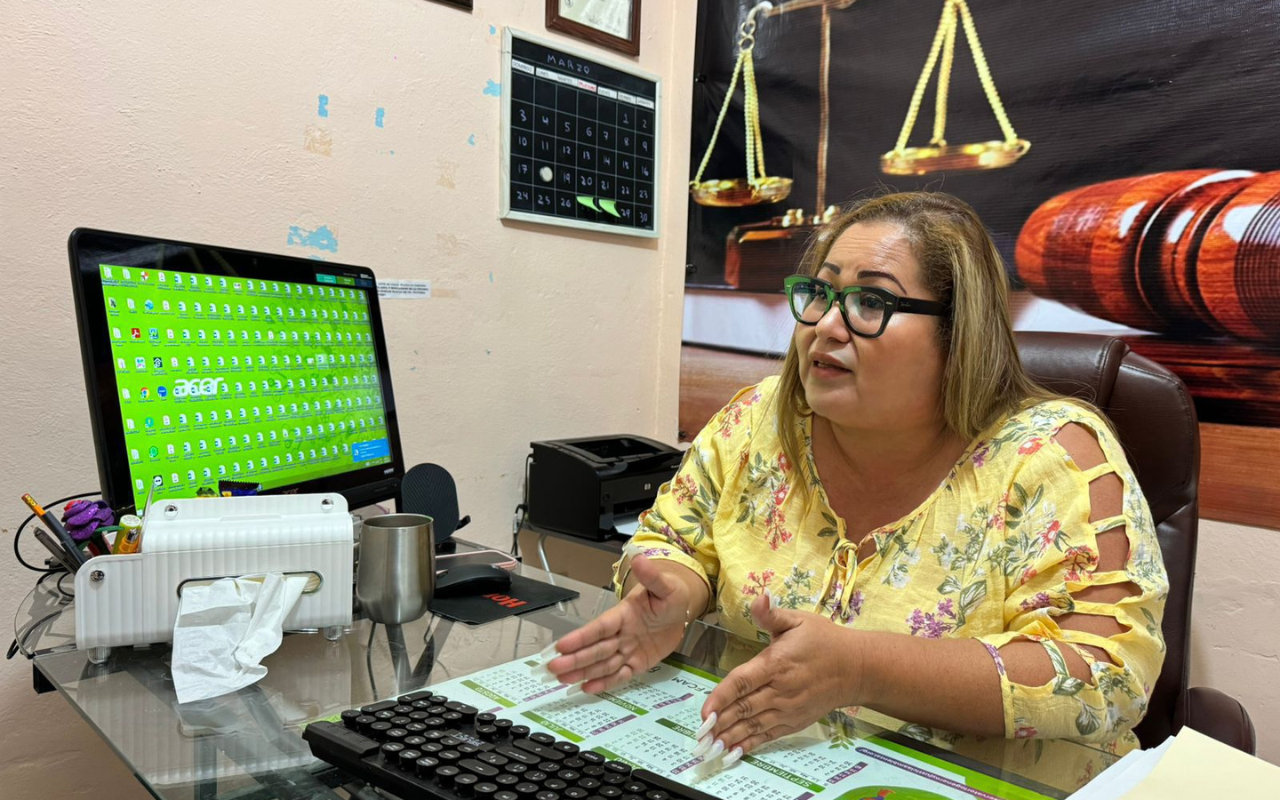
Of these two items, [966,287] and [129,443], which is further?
[966,287]

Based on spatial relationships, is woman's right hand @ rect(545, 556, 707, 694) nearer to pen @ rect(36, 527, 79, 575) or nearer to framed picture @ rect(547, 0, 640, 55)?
pen @ rect(36, 527, 79, 575)

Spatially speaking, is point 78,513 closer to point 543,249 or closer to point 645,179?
point 543,249

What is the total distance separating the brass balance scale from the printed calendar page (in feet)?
4.53

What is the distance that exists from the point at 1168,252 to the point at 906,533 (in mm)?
946

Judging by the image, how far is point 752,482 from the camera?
1284 millimetres

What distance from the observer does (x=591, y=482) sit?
190cm

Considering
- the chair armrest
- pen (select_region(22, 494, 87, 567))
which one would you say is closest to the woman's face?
the chair armrest

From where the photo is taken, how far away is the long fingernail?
753 mm

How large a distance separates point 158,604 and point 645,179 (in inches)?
70.0

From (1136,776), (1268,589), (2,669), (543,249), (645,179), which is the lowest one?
(2,669)

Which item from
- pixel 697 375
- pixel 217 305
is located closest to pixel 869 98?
pixel 697 375

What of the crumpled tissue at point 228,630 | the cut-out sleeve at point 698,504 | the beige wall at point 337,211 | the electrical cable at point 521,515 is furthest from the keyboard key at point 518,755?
the electrical cable at point 521,515

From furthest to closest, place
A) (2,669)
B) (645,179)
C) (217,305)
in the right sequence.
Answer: (645,179) < (2,669) < (217,305)

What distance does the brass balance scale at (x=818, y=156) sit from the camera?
6.15 ft
